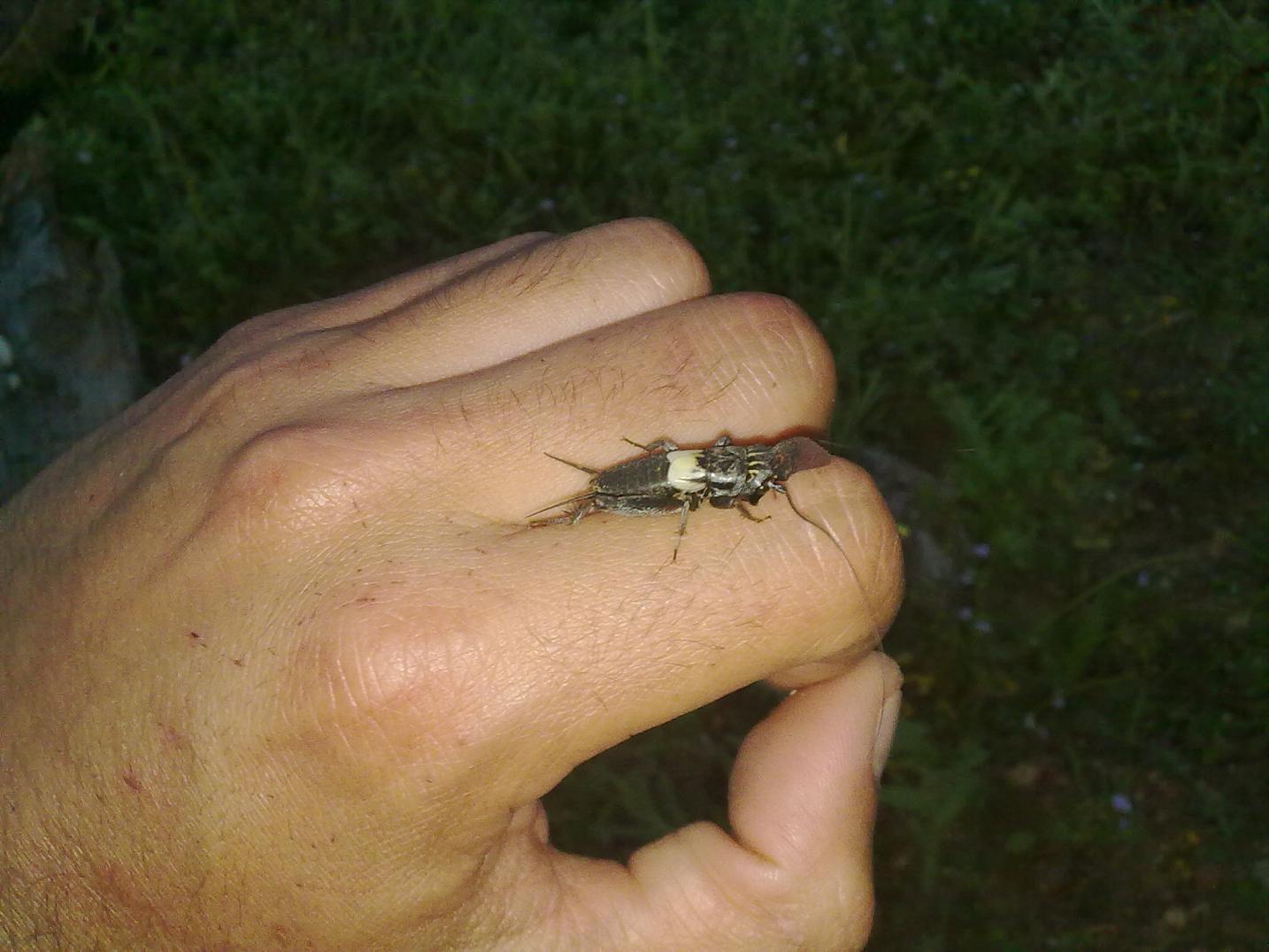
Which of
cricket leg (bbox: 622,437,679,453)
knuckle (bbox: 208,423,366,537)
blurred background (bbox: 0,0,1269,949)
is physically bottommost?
blurred background (bbox: 0,0,1269,949)

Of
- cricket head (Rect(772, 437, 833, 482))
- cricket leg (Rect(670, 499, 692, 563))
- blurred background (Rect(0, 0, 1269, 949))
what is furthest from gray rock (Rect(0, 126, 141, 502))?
cricket head (Rect(772, 437, 833, 482))

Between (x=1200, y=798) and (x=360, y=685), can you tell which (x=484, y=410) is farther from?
(x=1200, y=798)

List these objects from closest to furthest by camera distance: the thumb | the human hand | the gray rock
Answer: the human hand → the thumb → the gray rock

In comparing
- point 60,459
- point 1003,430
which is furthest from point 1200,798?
point 60,459

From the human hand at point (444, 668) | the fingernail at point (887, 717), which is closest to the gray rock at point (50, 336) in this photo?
the human hand at point (444, 668)

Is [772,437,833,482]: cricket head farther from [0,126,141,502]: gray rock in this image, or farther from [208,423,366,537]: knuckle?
[0,126,141,502]: gray rock

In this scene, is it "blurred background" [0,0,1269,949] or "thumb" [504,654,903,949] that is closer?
"thumb" [504,654,903,949]
